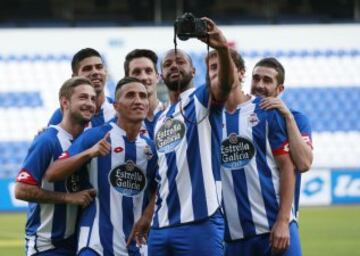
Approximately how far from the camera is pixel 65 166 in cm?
584

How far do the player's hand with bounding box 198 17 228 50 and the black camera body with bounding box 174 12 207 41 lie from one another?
1.1 inches

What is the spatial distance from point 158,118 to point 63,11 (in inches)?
664

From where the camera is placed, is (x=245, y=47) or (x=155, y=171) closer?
(x=155, y=171)

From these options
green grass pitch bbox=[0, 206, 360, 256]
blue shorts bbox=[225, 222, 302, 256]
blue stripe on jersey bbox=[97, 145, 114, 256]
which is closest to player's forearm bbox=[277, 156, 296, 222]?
blue shorts bbox=[225, 222, 302, 256]

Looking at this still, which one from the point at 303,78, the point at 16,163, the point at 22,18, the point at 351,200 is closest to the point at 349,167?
the point at 351,200

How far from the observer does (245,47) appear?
20594 millimetres

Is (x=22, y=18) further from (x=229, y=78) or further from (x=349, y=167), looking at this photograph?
(x=229, y=78)

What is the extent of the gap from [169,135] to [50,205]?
96cm

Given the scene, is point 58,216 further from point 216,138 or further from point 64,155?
point 216,138

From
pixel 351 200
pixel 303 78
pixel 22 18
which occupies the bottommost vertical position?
pixel 351 200

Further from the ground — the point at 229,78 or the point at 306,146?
the point at 229,78

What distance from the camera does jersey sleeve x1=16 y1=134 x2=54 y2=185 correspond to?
6027mm

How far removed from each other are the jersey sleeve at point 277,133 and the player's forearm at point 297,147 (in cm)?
3

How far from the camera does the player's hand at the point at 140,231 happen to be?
5.97 meters
